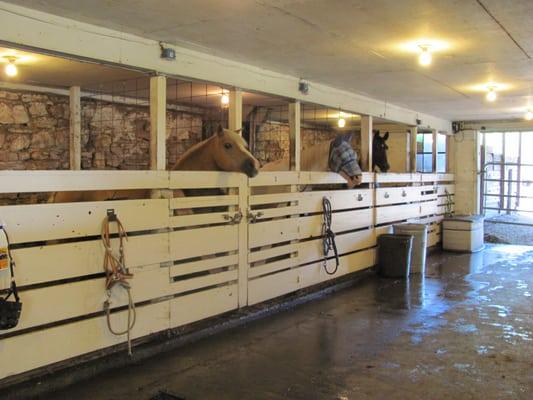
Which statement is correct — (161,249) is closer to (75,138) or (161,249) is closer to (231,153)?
(231,153)

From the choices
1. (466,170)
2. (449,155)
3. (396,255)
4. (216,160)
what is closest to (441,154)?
(449,155)

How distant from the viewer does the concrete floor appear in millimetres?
3217

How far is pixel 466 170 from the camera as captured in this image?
1026 cm

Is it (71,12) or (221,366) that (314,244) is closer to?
(221,366)

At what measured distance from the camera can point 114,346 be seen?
363cm

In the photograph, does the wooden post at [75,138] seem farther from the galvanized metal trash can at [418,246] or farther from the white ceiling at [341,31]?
the galvanized metal trash can at [418,246]

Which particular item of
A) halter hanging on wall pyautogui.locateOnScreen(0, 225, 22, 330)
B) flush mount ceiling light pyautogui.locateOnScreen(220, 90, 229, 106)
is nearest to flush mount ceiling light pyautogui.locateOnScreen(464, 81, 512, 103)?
flush mount ceiling light pyautogui.locateOnScreen(220, 90, 229, 106)

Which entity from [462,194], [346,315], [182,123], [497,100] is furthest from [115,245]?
[462,194]

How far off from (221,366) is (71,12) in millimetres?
2607

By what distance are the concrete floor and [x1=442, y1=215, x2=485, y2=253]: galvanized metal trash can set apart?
3.31 meters

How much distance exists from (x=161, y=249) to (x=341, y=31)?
7.06ft

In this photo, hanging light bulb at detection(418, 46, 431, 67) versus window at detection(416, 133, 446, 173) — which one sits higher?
hanging light bulb at detection(418, 46, 431, 67)

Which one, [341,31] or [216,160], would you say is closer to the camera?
[341,31]

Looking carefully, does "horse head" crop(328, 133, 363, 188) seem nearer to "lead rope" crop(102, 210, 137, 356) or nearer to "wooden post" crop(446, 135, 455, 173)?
"lead rope" crop(102, 210, 137, 356)
